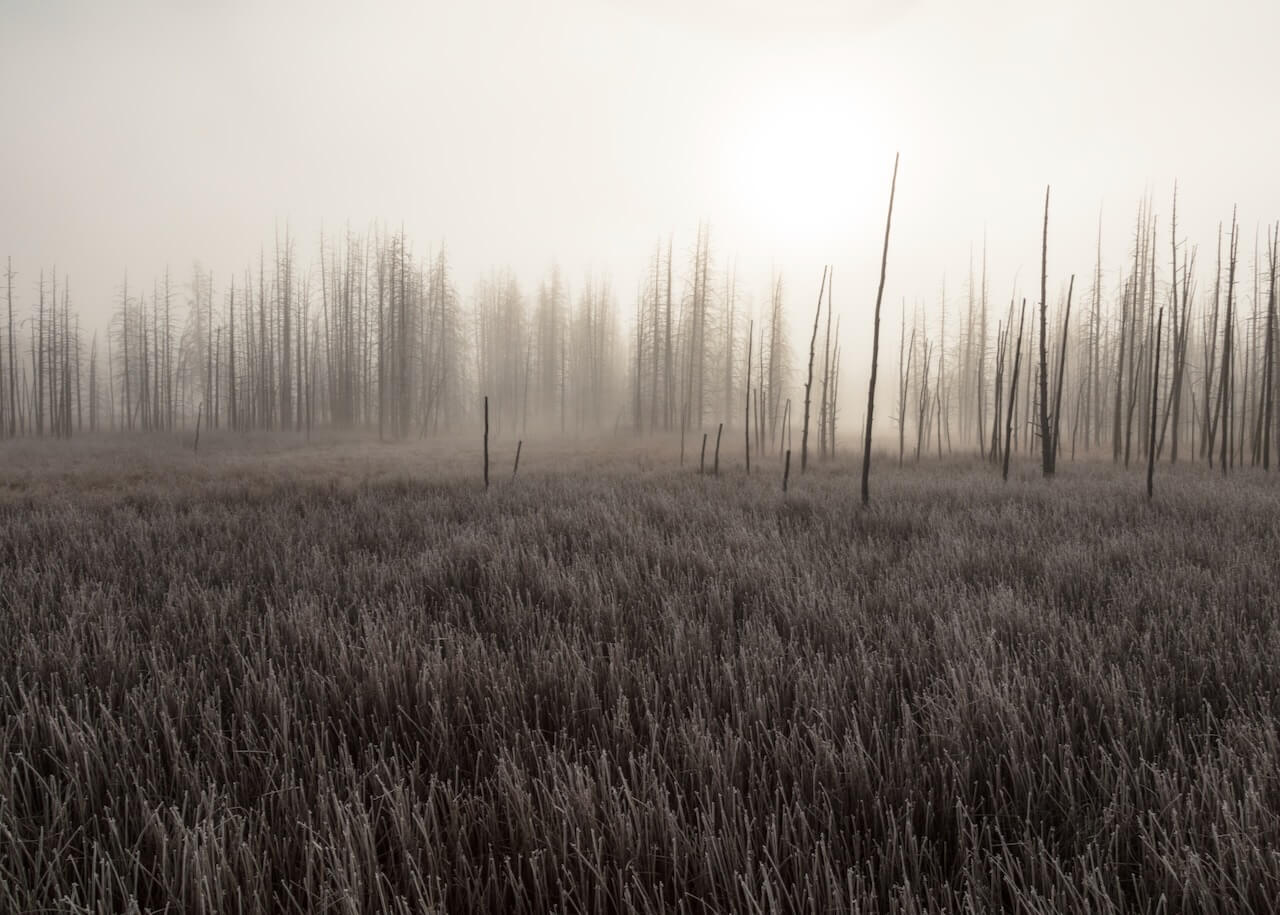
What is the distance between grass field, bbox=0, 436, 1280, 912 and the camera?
122cm

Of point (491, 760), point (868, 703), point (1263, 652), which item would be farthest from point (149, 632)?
point (1263, 652)

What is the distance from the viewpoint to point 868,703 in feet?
6.70

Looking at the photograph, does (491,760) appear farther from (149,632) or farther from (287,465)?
(287,465)

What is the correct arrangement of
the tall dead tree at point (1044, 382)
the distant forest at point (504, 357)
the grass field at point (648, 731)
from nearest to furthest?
the grass field at point (648, 731) < the tall dead tree at point (1044, 382) < the distant forest at point (504, 357)

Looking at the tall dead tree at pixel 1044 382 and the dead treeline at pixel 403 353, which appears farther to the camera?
the dead treeline at pixel 403 353

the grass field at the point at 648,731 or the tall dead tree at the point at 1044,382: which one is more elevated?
the tall dead tree at the point at 1044,382

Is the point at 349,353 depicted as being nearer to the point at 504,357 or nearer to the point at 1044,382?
the point at 504,357

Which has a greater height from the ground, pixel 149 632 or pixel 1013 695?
pixel 1013 695

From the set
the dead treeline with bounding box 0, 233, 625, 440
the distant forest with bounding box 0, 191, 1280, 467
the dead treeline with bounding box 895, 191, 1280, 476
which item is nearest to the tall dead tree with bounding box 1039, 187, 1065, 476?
the dead treeline with bounding box 895, 191, 1280, 476

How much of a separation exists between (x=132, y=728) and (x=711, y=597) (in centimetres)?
261

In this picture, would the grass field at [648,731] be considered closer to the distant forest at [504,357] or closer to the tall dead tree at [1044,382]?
the tall dead tree at [1044,382]


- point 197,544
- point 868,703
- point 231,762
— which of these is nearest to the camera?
point 231,762

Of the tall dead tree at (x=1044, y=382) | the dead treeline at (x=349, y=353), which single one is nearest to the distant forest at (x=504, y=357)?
the dead treeline at (x=349, y=353)

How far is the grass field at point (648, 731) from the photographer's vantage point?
122 centimetres
